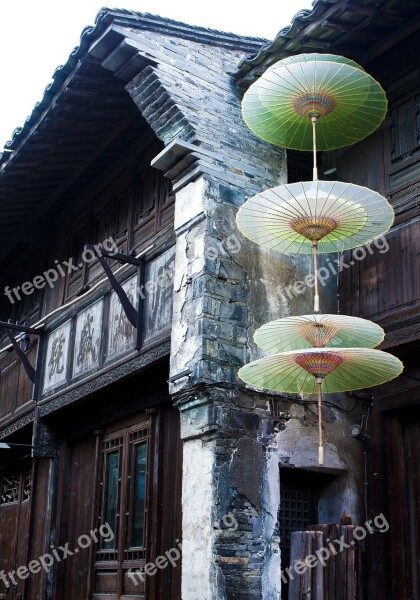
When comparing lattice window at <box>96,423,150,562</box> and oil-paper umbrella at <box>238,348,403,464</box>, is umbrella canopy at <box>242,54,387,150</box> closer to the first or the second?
oil-paper umbrella at <box>238,348,403,464</box>

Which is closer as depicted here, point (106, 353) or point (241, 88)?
point (241, 88)

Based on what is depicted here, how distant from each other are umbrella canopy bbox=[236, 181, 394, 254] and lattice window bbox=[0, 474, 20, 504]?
6302 millimetres

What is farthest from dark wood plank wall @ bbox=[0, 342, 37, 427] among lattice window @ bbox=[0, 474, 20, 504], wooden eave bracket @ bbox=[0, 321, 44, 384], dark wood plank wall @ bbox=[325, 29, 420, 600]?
dark wood plank wall @ bbox=[325, 29, 420, 600]

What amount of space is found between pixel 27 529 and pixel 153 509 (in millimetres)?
2954

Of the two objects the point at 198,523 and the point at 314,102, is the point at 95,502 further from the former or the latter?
the point at 314,102

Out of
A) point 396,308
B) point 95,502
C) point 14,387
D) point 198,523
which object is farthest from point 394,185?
point 14,387

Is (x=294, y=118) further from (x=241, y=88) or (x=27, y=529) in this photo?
(x=27, y=529)

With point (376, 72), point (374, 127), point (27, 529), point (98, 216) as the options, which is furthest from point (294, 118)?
point (27, 529)

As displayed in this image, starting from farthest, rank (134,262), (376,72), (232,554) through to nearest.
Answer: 1. (134,262)
2. (376,72)
3. (232,554)

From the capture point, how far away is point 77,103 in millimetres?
8305

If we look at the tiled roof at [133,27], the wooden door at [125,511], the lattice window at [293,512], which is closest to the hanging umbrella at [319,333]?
the lattice window at [293,512]

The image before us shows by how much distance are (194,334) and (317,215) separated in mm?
1376

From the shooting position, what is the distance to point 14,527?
10602mm

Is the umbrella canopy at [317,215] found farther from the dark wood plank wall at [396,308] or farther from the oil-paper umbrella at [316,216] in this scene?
the dark wood plank wall at [396,308]
